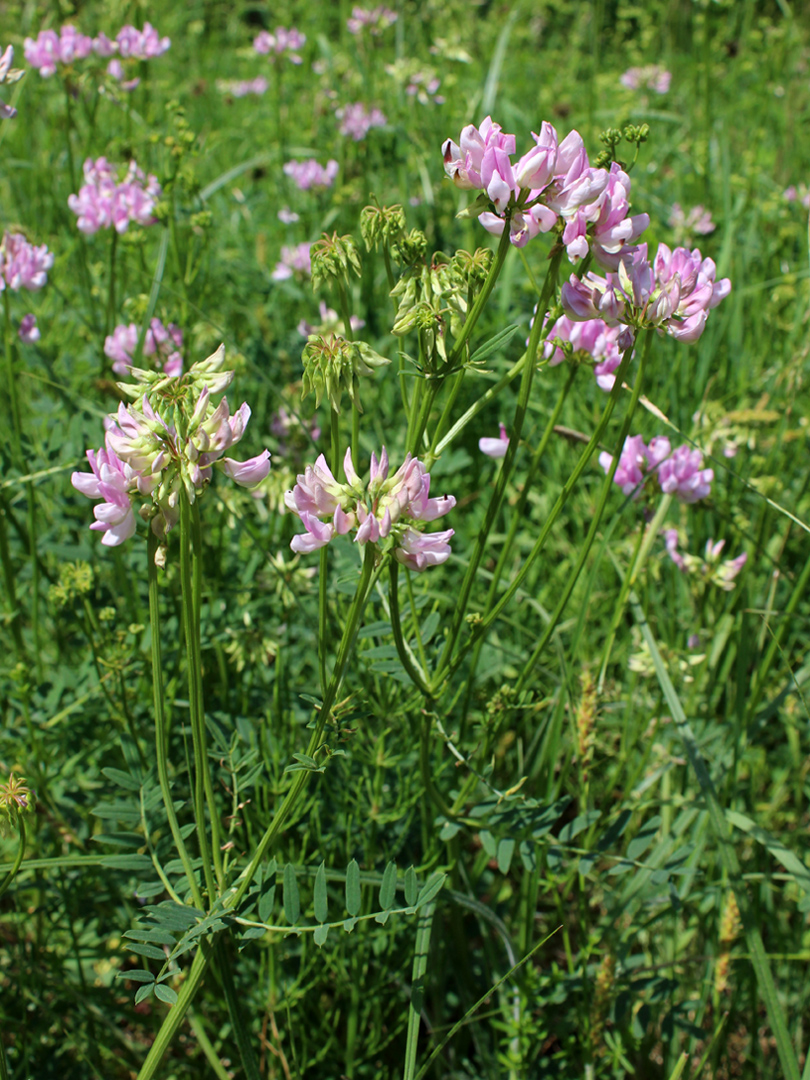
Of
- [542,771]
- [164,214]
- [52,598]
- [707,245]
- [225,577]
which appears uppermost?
[164,214]

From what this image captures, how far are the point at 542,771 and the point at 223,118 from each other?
4727 mm

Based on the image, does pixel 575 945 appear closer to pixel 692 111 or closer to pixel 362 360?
pixel 362 360

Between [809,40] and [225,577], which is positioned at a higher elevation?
[809,40]

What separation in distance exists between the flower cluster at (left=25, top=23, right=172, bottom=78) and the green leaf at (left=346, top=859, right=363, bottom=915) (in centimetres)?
238

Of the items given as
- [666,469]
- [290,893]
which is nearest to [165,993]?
[290,893]

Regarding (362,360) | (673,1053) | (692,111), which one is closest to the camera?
(362,360)

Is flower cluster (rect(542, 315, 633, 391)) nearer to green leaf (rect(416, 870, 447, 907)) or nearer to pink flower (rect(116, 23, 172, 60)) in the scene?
green leaf (rect(416, 870, 447, 907))

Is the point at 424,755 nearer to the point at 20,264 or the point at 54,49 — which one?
the point at 20,264

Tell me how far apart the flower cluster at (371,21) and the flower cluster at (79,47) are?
169 cm

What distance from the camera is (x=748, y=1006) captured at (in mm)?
1648

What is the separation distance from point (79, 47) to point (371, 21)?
1.92 metres

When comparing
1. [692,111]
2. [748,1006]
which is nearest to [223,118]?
[692,111]

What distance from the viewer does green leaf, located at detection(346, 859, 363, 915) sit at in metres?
1.13

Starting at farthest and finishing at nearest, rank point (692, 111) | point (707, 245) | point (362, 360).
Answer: point (692, 111), point (707, 245), point (362, 360)
